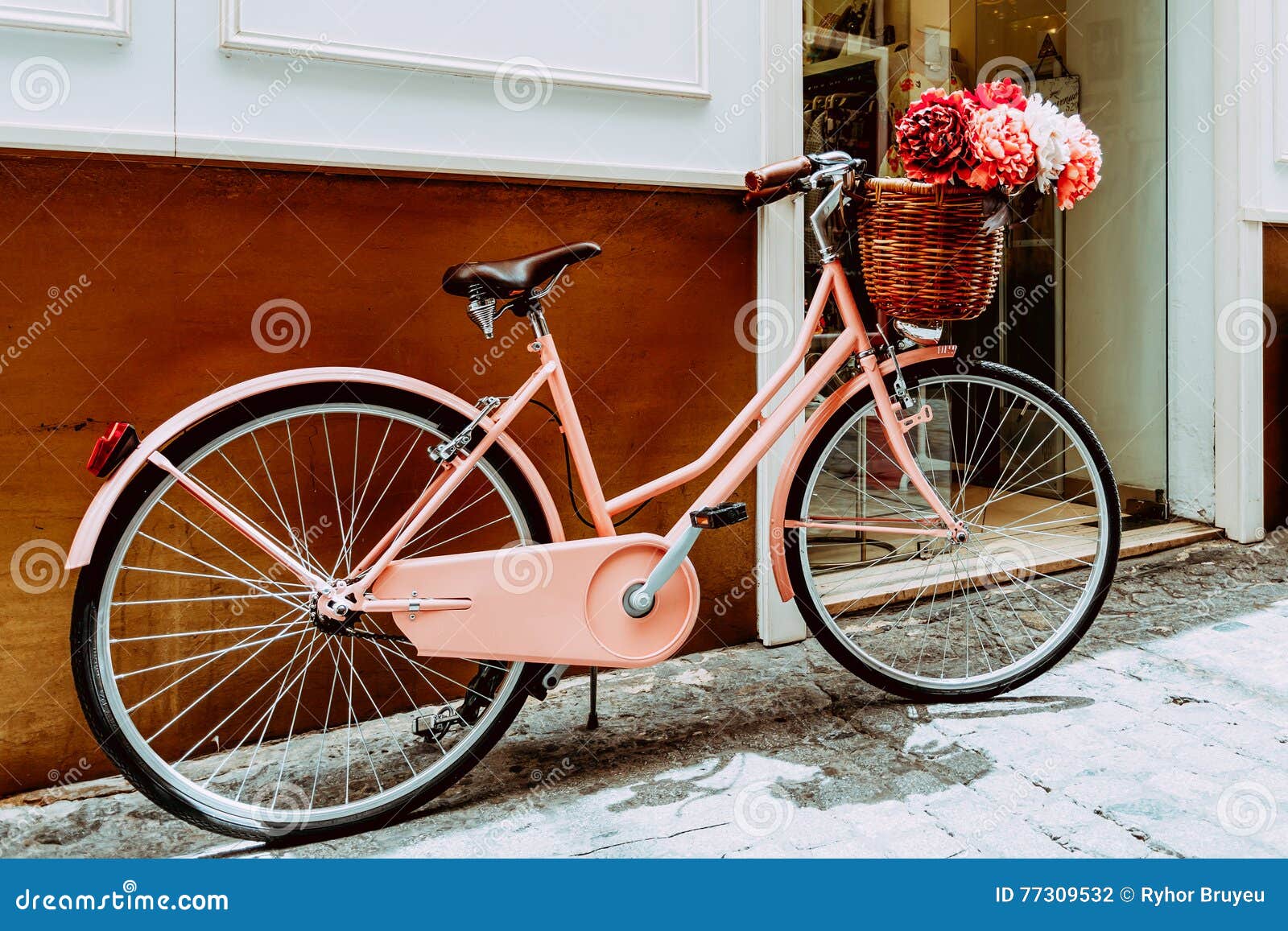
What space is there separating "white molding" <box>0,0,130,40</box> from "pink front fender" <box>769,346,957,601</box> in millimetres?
1886

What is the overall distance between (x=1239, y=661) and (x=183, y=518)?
120 inches

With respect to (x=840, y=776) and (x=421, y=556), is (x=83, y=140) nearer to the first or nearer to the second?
(x=421, y=556)

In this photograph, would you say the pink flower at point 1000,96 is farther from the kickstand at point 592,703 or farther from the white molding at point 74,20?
the white molding at point 74,20

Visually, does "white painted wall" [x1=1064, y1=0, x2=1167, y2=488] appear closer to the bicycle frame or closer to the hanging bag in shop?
the hanging bag in shop

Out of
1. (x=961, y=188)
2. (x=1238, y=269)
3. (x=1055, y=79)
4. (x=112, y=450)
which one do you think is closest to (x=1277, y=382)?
(x=1238, y=269)

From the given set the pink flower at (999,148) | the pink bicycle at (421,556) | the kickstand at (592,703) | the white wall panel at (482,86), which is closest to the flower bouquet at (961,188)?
the pink flower at (999,148)

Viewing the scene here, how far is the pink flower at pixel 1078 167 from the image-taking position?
2.59 meters

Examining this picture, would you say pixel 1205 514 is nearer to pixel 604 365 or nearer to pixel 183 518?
pixel 604 365

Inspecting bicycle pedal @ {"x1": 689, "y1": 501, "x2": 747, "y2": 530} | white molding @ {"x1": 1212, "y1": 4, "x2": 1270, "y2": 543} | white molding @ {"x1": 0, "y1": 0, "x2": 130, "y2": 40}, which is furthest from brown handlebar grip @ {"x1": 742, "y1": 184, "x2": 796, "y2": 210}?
white molding @ {"x1": 1212, "y1": 4, "x2": 1270, "y2": 543}

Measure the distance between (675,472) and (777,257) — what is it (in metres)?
0.98

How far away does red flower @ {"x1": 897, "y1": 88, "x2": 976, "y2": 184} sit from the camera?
8.17 feet

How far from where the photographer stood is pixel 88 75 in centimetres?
242

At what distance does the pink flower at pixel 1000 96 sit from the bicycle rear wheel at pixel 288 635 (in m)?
1.43

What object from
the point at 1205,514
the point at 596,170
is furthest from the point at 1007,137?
the point at 1205,514
